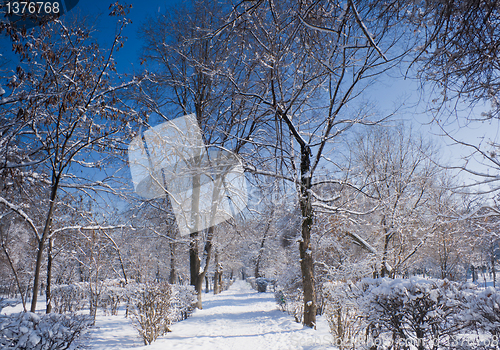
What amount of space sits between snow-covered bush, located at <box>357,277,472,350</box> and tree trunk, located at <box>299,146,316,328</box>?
313 cm

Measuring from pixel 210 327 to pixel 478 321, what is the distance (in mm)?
7026

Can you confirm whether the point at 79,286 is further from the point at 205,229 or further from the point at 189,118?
the point at 189,118

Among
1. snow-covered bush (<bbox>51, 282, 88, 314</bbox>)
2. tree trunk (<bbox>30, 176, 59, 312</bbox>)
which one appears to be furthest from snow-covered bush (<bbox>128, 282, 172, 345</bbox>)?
snow-covered bush (<bbox>51, 282, 88, 314</bbox>)

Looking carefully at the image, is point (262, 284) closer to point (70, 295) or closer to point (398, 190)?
point (70, 295)

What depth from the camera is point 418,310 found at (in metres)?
3.20

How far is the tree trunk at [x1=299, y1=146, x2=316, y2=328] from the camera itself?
256 inches

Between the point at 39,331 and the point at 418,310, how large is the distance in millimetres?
4438

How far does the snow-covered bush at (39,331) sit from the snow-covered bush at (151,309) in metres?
2.84

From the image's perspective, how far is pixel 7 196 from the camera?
22.0 ft

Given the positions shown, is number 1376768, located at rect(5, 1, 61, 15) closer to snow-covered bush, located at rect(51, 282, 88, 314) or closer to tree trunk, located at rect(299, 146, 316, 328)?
tree trunk, located at rect(299, 146, 316, 328)

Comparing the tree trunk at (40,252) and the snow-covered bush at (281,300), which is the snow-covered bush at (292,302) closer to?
the snow-covered bush at (281,300)

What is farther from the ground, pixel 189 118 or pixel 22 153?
pixel 189 118

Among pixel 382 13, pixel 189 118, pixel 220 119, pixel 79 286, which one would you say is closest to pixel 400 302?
pixel 382 13

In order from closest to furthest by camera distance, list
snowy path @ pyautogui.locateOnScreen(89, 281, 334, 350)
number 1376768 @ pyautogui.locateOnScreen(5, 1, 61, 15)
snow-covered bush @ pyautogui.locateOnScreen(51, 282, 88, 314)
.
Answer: number 1376768 @ pyautogui.locateOnScreen(5, 1, 61, 15), snowy path @ pyautogui.locateOnScreen(89, 281, 334, 350), snow-covered bush @ pyautogui.locateOnScreen(51, 282, 88, 314)
